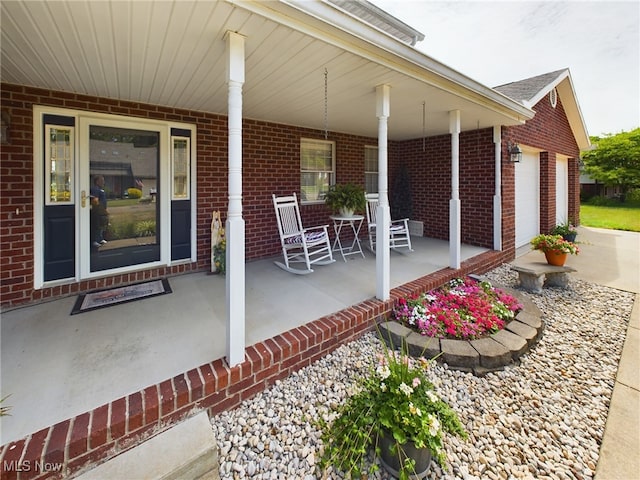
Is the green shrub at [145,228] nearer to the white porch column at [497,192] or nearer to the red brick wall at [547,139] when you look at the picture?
the white porch column at [497,192]

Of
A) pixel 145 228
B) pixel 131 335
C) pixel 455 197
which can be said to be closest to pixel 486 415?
pixel 131 335

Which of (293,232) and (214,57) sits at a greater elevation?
(214,57)

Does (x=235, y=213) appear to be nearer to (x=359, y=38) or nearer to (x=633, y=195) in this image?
(x=359, y=38)

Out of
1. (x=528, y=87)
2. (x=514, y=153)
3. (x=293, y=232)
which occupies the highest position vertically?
(x=528, y=87)

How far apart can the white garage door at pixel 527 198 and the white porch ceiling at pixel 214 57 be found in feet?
10.6

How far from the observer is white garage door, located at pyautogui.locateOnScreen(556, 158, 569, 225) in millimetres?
8594

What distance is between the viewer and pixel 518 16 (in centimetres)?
523

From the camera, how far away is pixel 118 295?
3.25 metres

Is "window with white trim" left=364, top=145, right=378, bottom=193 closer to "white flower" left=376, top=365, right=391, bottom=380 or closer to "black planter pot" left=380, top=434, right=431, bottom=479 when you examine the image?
"white flower" left=376, top=365, right=391, bottom=380

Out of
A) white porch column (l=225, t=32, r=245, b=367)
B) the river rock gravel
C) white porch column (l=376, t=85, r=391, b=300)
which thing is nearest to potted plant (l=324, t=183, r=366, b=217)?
white porch column (l=376, t=85, r=391, b=300)

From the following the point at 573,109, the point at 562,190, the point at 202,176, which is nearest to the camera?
the point at 202,176

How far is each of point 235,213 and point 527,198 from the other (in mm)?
7387

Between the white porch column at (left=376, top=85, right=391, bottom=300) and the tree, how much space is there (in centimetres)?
2211
